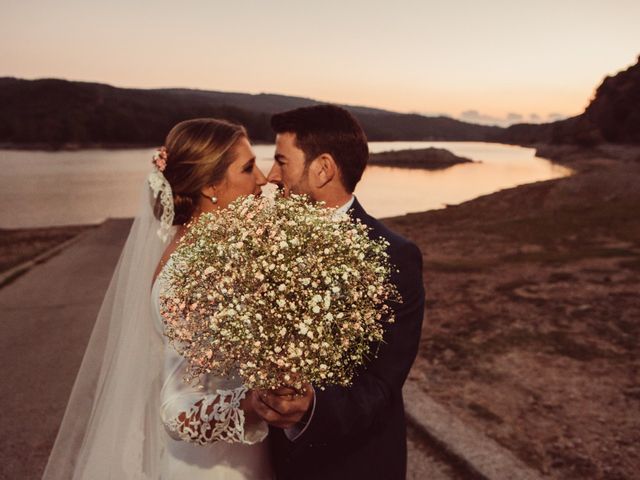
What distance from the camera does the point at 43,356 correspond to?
309 inches

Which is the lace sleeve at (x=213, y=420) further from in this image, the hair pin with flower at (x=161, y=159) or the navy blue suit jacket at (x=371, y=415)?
the hair pin with flower at (x=161, y=159)

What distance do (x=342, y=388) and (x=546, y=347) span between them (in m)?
6.33

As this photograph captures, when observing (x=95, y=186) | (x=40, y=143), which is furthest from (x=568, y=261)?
(x=40, y=143)

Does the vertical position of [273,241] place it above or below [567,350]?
above

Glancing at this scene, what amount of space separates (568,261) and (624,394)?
22.7 feet

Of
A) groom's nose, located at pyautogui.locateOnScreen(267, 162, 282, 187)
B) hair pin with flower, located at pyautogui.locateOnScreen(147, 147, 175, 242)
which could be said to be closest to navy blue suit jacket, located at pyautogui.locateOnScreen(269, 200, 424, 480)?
groom's nose, located at pyautogui.locateOnScreen(267, 162, 282, 187)

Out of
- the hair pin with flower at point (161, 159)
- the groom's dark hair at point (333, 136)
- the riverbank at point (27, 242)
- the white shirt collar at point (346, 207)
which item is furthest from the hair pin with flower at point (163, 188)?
the riverbank at point (27, 242)

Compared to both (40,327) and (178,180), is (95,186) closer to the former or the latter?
(40,327)

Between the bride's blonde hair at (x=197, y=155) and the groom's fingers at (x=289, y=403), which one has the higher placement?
the bride's blonde hair at (x=197, y=155)

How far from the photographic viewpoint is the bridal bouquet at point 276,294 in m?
1.58

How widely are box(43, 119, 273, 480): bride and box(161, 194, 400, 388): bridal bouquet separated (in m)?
0.58

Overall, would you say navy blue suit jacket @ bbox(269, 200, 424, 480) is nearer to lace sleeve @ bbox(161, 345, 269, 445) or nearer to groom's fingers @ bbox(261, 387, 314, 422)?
groom's fingers @ bbox(261, 387, 314, 422)

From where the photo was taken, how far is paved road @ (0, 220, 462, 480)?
5109 millimetres

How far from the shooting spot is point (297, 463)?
91.4 inches
